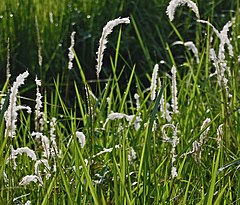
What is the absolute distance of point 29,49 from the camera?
371 centimetres

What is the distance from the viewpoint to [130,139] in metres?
2.42

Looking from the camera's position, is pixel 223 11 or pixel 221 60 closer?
pixel 221 60

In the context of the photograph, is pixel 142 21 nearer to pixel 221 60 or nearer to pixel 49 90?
pixel 49 90

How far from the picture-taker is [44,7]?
385 cm

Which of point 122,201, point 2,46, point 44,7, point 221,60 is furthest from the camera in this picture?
point 44,7

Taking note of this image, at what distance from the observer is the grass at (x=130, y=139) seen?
1.62 metres

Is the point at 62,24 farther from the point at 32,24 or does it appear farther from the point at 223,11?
the point at 223,11

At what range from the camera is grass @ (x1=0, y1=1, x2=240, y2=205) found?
1624mm

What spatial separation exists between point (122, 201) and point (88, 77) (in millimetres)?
2274

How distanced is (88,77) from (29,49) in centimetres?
38

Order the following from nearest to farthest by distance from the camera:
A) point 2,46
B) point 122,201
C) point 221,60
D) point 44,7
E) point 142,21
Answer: point 122,201, point 221,60, point 2,46, point 44,7, point 142,21

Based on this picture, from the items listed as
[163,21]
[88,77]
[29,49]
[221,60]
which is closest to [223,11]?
[163,21]

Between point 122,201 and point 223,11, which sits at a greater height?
point 223,11

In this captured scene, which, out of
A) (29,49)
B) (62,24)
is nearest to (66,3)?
(62,24)
